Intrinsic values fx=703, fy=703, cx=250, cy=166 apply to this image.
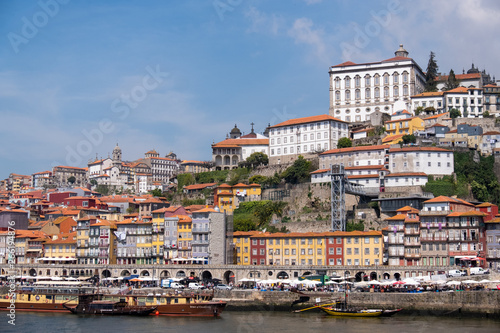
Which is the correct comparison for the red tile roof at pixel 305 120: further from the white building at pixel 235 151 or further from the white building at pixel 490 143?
the white building at pixel 490 143

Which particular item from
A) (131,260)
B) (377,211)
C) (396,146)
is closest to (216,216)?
(131,260)

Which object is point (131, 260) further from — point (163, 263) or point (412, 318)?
point (412, 318)

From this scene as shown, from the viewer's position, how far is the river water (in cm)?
4950

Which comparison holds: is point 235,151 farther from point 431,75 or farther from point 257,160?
point 431,75

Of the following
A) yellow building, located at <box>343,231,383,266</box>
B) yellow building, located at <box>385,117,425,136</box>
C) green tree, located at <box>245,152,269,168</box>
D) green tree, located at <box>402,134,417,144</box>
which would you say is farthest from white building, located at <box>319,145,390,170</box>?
yellow building, located at <box>343,231,383,266</box>

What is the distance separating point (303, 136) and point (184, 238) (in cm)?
2939

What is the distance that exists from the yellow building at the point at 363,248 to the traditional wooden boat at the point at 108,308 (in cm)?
2158

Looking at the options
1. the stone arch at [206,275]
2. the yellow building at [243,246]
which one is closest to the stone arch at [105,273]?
the stone arch at [206,275]

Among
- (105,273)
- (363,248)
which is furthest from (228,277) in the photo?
(105,273)

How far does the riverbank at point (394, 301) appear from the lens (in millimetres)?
54725

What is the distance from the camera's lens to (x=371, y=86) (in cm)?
10769

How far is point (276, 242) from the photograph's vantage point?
7500 cm

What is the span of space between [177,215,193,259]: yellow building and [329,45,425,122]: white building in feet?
130

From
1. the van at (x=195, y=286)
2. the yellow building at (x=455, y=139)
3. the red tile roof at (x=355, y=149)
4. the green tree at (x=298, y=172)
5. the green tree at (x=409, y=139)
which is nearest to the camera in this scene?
the van at (x=195, y=286)
